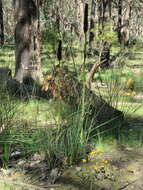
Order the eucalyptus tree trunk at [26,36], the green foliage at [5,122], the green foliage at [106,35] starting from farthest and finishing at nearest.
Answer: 1. the green foliage at [106,35]
2. the eucalyptus tree trunk at [26,36]
3. the green foliage at [5,122]

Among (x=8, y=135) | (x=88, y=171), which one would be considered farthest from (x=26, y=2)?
(x=88, y=171)

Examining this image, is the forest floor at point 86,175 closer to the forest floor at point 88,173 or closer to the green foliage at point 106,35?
the forest floor at point 88,173

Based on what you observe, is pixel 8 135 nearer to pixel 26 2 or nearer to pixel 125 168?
pixel 125 168

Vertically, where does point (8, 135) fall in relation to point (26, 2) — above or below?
below

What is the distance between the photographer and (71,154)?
2467mm

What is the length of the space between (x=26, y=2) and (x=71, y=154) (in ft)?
13.0

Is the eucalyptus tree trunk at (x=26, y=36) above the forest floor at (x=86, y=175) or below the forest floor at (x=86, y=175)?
above

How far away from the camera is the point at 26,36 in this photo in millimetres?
5754

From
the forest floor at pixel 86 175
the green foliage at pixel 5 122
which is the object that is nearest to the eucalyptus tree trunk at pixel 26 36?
the green foliage at pixel 5 122

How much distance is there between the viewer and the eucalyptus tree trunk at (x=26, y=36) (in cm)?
572

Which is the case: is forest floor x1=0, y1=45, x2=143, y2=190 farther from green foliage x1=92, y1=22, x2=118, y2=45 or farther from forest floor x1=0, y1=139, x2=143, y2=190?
green foliage x1=92, y1=22, x2=118, y2=45

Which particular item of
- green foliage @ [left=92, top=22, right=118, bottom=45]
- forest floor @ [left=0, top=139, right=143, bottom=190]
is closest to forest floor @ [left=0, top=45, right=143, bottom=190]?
forest floor @ [left=0, top=139, right=143, bottom=190]

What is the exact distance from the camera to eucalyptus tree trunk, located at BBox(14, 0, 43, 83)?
572 cm

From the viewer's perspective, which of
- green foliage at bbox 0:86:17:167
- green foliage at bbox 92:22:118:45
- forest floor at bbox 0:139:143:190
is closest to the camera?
forest floor at bbox 0:139:143:190
